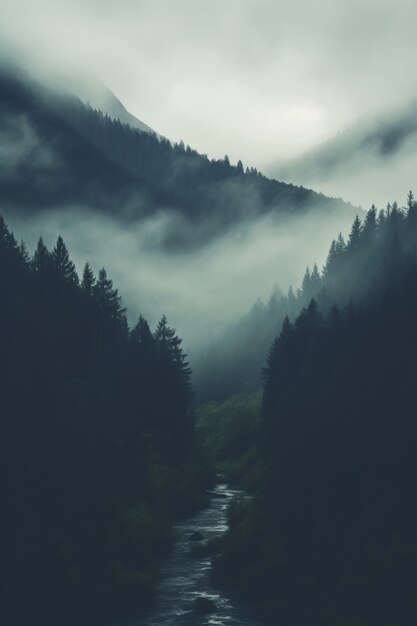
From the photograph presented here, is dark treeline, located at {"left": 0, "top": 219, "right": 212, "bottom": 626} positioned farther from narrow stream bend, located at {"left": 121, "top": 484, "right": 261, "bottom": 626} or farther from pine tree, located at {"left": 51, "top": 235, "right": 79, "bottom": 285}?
pine tree, located at {"left": 51, "top": 235, "right": 79, "bottom": 285}

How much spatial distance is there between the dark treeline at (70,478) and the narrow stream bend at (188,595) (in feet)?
5.52

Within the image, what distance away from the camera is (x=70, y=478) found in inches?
2250

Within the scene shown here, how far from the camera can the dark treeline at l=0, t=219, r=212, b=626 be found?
51781 millimetres

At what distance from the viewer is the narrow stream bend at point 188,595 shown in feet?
171

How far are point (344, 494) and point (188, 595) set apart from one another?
1479cm

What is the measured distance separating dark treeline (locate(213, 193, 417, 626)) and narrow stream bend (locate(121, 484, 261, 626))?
2179 millimetres

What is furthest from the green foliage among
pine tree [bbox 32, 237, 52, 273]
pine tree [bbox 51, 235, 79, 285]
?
pine tree [bbox 32, 237, 52, 273]

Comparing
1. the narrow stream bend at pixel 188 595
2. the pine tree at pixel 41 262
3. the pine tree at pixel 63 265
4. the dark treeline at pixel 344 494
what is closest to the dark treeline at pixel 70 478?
the narrow stream bend at pixel 188 595

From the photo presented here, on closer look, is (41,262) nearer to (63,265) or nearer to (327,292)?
(63,265)

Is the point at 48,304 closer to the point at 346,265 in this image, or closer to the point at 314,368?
the point at 314,368

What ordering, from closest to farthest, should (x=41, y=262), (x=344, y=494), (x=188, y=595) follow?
(x=188, y=595)
(x=344, y=494)
(x=41, y=262)

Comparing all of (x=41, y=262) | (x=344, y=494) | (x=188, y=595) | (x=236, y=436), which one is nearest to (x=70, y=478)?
(x=188, y=595)

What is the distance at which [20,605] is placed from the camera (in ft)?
165

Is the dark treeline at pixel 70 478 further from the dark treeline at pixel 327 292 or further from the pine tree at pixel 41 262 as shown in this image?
the dark treeline at pixel 327 292
